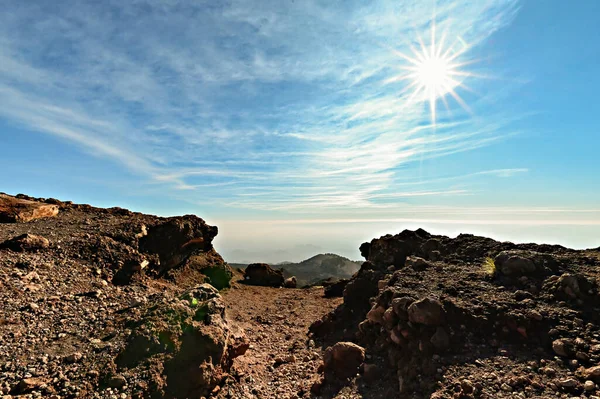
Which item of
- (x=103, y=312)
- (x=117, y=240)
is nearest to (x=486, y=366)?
(x=103, y=312)

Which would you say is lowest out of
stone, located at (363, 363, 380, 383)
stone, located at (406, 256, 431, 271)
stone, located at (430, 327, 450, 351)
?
stone, located at (363, 363, 380, 383)

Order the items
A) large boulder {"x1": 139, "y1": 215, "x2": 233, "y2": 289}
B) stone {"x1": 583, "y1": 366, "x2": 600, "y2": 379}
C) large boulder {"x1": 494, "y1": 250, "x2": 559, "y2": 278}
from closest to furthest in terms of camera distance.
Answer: stone {"x1": 583, "y1": 366, "x2": 600, "y2": 379} < large boulder {"x1": 494, "y1": 250, "x2": 559, "y2": 278} < large boulder {"x1": 139, "y1": 215, "x2": 233, "y2": 289}

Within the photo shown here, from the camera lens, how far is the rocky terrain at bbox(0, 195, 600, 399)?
6.31 m

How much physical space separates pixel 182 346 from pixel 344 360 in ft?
15.5

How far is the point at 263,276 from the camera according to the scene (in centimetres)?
2967

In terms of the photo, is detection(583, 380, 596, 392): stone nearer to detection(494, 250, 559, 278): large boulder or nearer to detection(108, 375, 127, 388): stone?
detection(494, 250, 559, 278): large boulder

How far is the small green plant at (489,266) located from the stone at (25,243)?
1807 cm

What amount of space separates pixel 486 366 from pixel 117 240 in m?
17.6

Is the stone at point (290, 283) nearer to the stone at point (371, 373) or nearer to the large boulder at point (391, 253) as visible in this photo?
the large boulder at point (391, 253)

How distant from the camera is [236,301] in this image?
20.8m

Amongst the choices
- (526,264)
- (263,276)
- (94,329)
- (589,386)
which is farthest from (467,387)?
(263,276)

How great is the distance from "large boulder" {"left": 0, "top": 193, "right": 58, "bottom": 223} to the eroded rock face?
1426 cm

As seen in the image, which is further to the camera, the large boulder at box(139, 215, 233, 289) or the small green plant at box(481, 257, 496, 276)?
the large boulder at box(139, 215, 233, 289)

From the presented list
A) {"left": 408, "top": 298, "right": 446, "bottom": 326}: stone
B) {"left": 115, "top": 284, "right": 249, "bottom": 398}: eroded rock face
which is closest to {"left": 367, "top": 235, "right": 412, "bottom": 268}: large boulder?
{"left": 408, "top": 298, "right": 446, "bottom": 326}: stone
